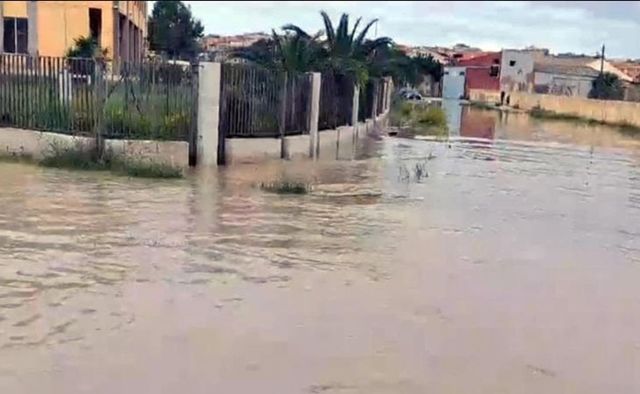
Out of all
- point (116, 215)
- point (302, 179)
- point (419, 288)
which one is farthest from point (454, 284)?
point (302, 179)

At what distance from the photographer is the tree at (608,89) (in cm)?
5222

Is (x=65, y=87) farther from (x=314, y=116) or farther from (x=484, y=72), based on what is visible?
(x=484, y=72)

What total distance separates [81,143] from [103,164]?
3.10ft

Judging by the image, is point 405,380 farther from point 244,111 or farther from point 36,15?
point 36,15

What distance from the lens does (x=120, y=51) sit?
3878 cm

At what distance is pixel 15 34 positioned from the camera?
33.3 metres

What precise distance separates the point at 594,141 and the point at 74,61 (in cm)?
2151

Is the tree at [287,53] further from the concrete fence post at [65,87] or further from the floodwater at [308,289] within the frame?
the floodwater at [308,289]

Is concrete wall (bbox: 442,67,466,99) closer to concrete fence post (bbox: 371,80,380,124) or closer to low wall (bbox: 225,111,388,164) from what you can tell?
concrete fence post (bbox: 371,80,380,124)

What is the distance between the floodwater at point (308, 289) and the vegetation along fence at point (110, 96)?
1.98 m

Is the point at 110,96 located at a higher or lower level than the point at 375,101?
higher

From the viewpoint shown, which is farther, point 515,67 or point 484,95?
point 515,67

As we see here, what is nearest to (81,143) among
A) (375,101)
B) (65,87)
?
(65,87)

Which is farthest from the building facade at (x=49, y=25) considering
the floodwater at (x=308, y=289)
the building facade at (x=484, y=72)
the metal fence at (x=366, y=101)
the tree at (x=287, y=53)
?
the building facade at (x=484, y=72)
